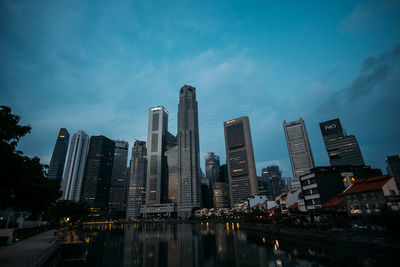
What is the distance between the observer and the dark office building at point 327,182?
217ft

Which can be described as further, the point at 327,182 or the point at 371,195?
the point at 327,182

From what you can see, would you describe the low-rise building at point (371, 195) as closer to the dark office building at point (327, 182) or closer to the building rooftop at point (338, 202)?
the building rooftop at point (338, 202)

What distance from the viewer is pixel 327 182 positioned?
220ft

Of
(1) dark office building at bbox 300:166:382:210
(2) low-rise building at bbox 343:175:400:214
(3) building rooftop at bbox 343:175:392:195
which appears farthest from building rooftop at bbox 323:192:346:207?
(1) dark office building at bbox 300:166:382:210

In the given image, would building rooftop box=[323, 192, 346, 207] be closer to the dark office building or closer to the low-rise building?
the low-rise building

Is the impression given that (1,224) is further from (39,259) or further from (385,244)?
(385,244)

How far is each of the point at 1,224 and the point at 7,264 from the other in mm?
35821

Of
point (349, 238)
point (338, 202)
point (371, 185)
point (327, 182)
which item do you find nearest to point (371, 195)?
point (371, 185)

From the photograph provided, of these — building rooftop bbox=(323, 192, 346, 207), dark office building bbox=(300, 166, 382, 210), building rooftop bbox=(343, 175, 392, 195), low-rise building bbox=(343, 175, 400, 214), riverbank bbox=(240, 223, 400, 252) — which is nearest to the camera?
riverbank bbox=(240, 223, 400, 252)

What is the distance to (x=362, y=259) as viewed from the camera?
23.6 m

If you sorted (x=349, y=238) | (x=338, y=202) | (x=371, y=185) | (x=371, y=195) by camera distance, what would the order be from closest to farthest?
1. (x=349, y=238)
2. (x=371, y=195)
3. (x=371, y=185)
4. (x=338, y=202)

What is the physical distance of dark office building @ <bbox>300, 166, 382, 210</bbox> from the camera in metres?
66.2

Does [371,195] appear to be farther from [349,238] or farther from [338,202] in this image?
[349,238]

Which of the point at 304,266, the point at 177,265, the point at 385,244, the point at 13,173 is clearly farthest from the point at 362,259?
the point at 13,173
